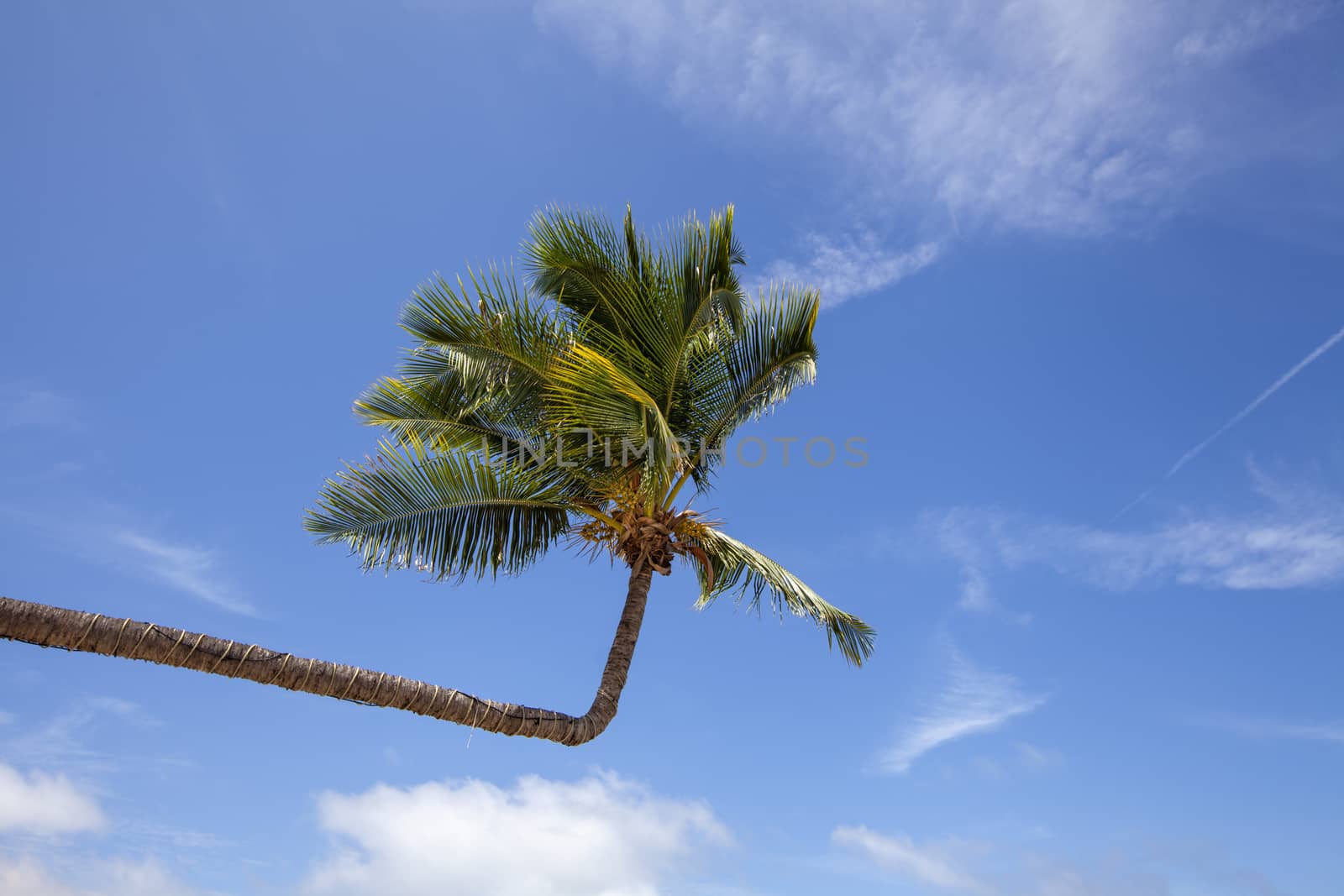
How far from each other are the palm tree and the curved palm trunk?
50mm

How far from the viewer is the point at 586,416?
794cm

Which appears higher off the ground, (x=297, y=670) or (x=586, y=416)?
(x=586, y=416)

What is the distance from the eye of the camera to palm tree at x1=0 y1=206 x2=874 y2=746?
833cm

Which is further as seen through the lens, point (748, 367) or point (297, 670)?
point (748, 367)

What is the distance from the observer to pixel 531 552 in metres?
9.25

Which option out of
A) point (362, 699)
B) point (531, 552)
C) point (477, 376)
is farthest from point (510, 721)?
point (477, 376)

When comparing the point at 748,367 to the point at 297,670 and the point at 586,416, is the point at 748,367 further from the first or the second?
the point at 297,670

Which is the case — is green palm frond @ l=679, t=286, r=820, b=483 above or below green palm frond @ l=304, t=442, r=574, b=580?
above

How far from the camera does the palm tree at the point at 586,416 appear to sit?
8328mm

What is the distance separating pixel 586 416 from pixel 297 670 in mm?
2955

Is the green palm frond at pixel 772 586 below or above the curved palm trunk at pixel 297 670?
above

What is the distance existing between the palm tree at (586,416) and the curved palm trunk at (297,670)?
0.05 m

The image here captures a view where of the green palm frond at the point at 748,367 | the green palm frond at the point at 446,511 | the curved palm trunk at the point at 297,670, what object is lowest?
the curved palm trunk at the point at 297,670

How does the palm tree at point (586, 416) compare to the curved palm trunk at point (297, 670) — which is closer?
the curved palm trunk at point (297, 670)
